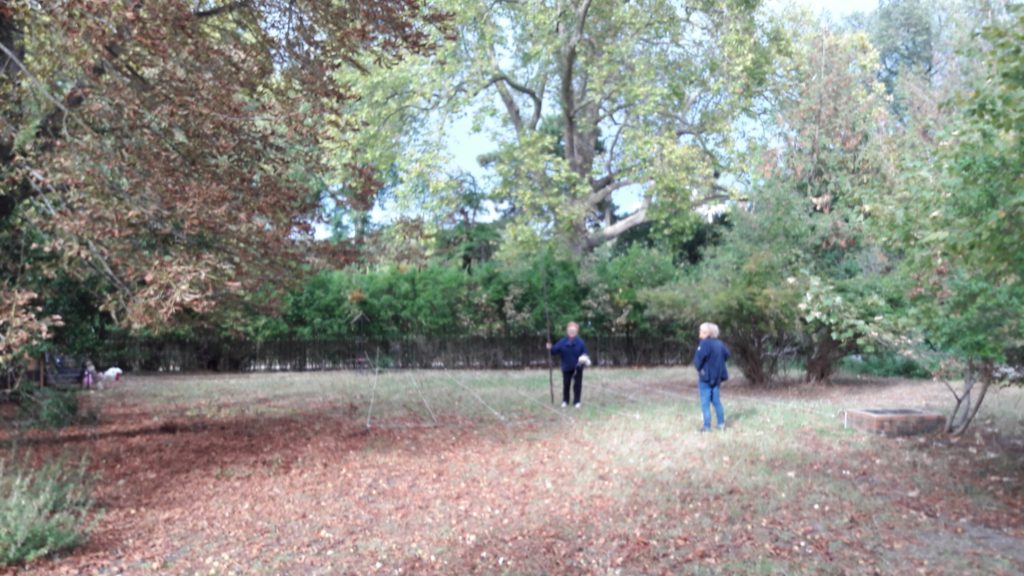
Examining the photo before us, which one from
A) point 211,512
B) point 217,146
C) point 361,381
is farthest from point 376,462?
point 361,381

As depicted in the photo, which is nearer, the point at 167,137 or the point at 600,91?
the point at 167,137

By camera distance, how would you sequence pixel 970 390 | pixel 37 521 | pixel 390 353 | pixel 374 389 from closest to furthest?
pixel 37 521
pixel 970 390
pixel 374 389
pixel 390 353

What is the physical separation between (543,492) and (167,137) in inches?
218

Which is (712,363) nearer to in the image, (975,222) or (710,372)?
(710,372)

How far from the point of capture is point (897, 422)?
10.8 metres

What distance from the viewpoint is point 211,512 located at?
7086 millimetres

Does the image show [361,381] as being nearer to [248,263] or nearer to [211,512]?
[248,263]

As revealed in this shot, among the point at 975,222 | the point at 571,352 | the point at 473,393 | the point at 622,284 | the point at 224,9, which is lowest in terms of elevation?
the point at 473,393

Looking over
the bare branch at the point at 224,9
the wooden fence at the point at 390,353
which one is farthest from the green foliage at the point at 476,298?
the bare branch at the point at 224,9

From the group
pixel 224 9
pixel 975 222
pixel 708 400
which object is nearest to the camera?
pixel 975 222

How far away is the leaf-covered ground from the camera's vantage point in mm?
5707

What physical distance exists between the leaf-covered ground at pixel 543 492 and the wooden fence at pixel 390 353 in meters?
10.4

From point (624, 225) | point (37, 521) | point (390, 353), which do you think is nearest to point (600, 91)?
point (624, 225)

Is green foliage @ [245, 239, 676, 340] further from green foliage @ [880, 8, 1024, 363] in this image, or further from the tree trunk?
green foliage @ [880, 8, 1024, 363]
